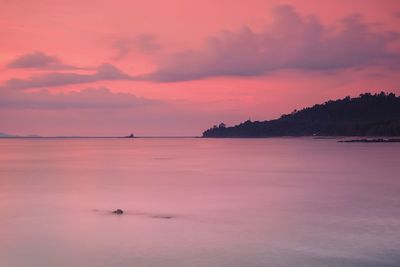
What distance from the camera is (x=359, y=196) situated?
20891 mm

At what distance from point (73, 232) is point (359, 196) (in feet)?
42.9

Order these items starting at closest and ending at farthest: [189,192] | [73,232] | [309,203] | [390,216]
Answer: [73,232] < [390,216] < [309,203] < [189,192]

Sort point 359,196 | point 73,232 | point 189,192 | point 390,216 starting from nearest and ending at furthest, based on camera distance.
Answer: point 73,232 → point 390,216 → point 359,196 → point 189,192

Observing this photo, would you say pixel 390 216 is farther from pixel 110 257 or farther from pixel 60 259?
pixel 60 259

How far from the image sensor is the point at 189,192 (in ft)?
76.2

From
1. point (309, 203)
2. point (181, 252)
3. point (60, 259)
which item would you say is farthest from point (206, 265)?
point (309, 203)

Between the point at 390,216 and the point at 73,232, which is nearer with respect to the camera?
the point at 73,232

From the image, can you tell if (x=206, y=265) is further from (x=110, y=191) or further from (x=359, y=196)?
(x=110, y=191)

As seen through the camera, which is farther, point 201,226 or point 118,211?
point 118,211

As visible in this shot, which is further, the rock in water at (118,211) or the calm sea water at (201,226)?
the rock in water at (118,211)

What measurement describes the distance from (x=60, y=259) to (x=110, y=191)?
43.3ft

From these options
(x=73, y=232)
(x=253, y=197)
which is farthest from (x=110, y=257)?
(x=253, y=197)

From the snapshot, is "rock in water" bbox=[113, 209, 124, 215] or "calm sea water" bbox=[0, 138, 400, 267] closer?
"calm sea water" bbox=[0, 138, 400, 267]

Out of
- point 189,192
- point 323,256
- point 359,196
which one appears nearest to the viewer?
point 323,256
